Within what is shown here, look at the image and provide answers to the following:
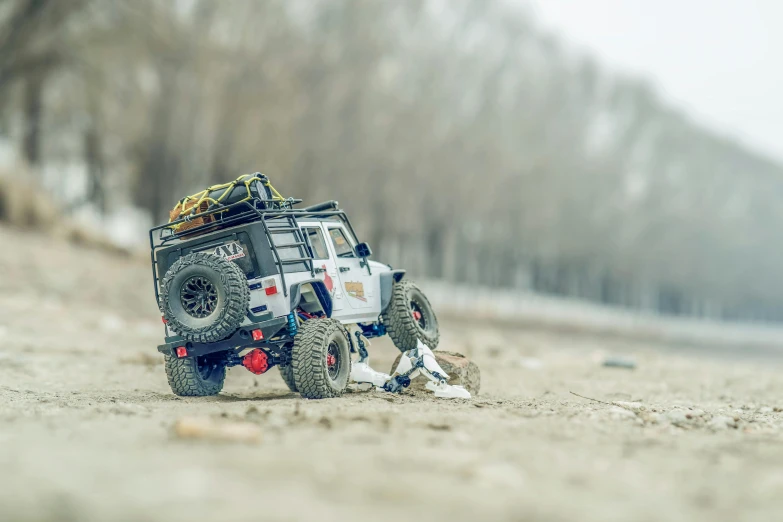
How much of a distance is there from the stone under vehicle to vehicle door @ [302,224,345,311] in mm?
14

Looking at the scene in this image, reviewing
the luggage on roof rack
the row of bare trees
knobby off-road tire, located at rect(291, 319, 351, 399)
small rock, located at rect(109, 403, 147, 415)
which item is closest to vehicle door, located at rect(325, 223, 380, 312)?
knobby off-road tire, located at rect(291, 319, 351, 399)

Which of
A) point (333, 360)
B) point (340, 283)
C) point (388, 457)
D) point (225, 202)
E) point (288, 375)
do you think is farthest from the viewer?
point (288, 375)

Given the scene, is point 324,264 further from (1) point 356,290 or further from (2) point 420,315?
(2) point 420,315

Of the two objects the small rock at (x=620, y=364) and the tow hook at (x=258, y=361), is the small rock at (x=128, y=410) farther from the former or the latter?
the small rock at (x=620, y=364)

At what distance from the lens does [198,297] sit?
29.0 ft

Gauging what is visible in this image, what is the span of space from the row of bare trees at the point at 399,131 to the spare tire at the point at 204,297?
20.1 meters

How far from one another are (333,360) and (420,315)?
80.0 inches

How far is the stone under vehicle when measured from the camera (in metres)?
8.77

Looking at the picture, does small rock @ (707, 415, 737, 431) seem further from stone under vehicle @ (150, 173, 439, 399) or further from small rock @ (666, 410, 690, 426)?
stone under vehicle @ (150, 173, 439, 399)

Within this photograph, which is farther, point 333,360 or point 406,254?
point 406,254

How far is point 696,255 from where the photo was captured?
2808 inches

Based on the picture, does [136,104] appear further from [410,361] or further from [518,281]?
[518,281]

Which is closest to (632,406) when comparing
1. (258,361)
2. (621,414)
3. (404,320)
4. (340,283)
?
(621,414)

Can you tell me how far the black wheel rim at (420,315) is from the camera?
36.5 ft
